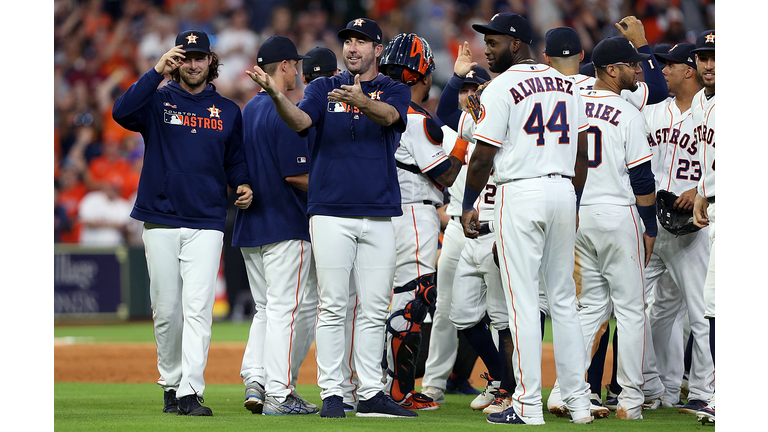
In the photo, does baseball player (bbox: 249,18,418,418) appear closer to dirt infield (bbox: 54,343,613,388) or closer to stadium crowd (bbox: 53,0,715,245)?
dirt infield (bbox: 54,343,613,388)

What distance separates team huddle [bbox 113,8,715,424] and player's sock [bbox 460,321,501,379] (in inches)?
0.6

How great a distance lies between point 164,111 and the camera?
17.0 feet

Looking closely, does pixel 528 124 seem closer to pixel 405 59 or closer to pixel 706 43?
pixel 405 59

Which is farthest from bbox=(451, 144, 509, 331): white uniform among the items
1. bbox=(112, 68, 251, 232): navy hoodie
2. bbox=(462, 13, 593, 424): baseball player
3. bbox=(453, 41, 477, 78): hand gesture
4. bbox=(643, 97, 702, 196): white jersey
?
bbox=(112, 68, 251, 232): navy hoodie

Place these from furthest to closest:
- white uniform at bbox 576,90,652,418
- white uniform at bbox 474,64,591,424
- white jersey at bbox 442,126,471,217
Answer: white jersey at bbox 442,126,471,217
white uniform at bbox 576,90,652,418
white uniform at bbox 474,64,591,424

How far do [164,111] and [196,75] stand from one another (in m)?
0.34

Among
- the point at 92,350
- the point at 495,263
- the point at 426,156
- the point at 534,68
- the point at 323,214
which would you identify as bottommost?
the point at 92,350

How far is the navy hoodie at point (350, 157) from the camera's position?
4785 mm

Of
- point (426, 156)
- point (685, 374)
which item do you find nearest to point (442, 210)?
point (426, 156)

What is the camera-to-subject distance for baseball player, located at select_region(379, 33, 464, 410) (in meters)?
5.44

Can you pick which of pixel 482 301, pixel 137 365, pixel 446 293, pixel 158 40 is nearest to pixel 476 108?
pixel 482 301

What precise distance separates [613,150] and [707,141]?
1.99 feet

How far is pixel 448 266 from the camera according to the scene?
6.07 m

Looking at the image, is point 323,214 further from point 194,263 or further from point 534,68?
point 534,68
